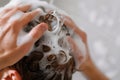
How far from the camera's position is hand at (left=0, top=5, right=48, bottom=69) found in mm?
695

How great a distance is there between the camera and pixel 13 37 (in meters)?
0.70

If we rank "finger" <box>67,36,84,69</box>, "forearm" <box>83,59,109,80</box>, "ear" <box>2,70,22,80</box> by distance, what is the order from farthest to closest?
"forearm" <box>83,59,109,80</box>, "finger" <box>67,36,84,69</box>, "ear" <box>2,70,22,80</box>

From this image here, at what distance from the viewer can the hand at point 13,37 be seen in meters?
0.70

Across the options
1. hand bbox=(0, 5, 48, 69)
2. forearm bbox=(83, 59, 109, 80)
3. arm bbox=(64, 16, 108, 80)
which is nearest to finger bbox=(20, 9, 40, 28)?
hand bbox=(0, 5, 48, 69)

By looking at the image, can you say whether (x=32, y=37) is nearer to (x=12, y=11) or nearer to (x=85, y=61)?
(x=12, y=11)

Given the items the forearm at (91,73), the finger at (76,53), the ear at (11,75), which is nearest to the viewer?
the ear at (11,75)

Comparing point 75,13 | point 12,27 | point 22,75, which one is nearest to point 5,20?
point 12,27

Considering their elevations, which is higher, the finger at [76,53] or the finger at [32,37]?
the finger at [32,37]

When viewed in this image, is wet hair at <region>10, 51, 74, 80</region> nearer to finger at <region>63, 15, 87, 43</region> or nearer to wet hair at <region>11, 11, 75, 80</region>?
wet hair at <region>11, 11, 75, 80</region>

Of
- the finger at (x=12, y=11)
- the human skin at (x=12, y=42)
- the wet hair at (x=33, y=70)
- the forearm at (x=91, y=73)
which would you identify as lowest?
the forearm at (x=91, y=73)

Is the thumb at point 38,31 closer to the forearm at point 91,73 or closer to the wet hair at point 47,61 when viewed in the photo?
the wet hair at point 47,61

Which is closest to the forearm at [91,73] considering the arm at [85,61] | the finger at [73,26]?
the arm at [85,61]

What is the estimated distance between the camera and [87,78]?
37.5 inches

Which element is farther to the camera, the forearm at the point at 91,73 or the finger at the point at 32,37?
the forearm at the point at 91,73
